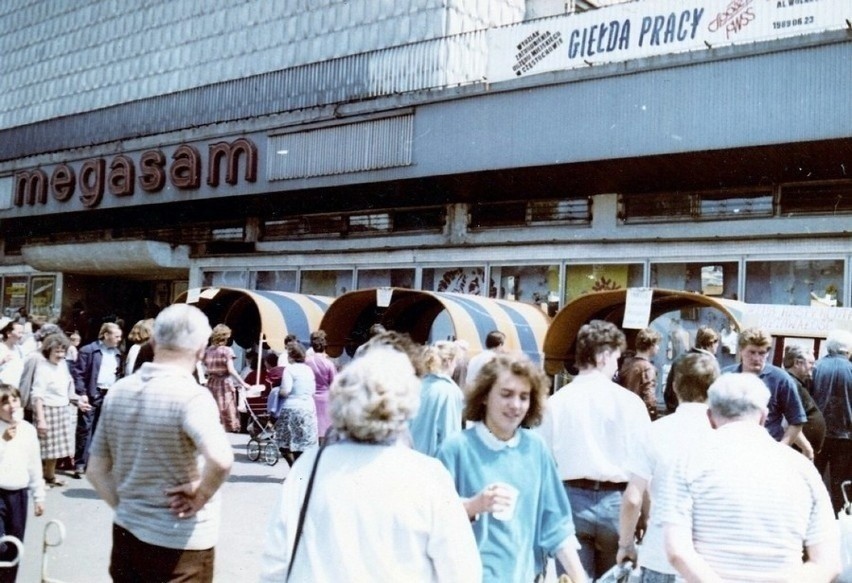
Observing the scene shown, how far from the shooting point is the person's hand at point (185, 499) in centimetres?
383

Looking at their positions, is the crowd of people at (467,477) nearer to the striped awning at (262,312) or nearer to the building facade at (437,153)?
the building facade at (437,153)

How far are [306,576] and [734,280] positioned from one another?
552 inches

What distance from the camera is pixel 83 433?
11.6 metres

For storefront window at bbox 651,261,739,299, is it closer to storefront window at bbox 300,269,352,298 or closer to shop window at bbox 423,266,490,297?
shop window at bbox 423,266,490,297

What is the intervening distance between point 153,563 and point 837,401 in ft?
23.8

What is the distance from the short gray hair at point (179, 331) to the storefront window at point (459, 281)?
49.1 feet

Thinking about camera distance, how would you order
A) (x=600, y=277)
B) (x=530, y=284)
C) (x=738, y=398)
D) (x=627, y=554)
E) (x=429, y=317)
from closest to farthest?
1. (x=738, y=398)
2. (x=627, y=554)
3. (x=600, y=277)
4. (x=429, y=317)
5. (x=530, y=284)

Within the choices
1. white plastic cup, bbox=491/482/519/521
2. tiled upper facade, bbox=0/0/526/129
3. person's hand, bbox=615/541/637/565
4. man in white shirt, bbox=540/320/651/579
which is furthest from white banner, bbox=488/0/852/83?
white plastic cup, bbox=491/482/519/521

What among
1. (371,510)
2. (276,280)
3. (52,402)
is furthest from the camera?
(276,280)

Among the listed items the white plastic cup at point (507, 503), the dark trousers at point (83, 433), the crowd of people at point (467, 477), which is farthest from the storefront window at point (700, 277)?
the white plastic cup at point (507, 503)

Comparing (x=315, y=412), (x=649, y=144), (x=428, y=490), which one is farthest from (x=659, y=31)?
(x=428, y=490)

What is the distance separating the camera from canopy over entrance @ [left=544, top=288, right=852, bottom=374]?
442 inches

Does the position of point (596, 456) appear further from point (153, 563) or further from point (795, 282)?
point (795, 282)

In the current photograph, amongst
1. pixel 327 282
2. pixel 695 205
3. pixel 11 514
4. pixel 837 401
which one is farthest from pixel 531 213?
pixel 11 514
